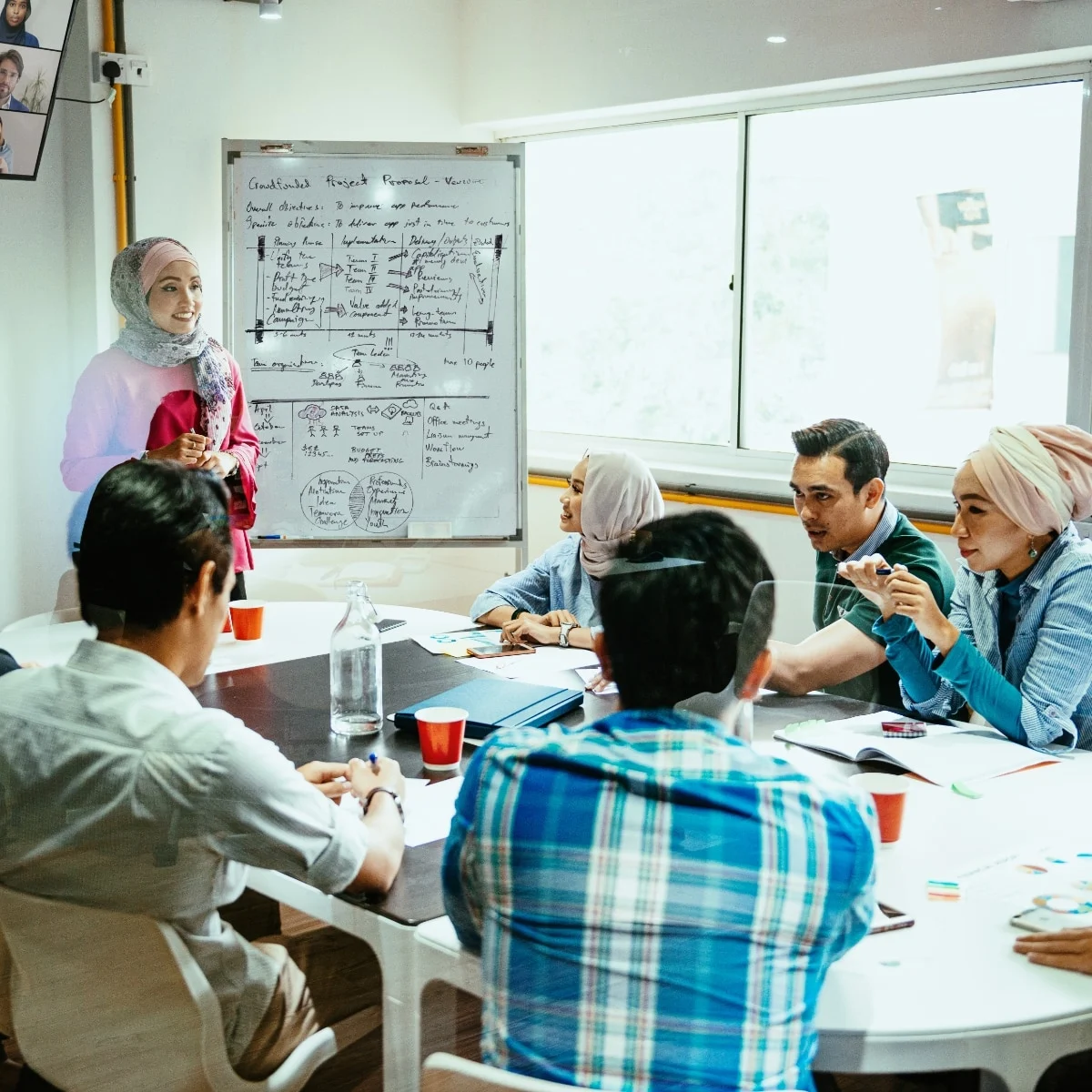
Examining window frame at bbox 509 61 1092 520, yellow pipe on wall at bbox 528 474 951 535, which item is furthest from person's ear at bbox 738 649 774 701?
window frame at bbox 509 61 1092 520

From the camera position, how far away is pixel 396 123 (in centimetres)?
411

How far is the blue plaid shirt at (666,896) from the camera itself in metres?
0.97

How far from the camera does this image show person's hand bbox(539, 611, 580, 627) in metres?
2.42

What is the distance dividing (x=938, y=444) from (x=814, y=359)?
50cm

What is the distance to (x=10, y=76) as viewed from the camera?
7.18 feet

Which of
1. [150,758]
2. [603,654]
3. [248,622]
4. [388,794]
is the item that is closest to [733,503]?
[248,622]

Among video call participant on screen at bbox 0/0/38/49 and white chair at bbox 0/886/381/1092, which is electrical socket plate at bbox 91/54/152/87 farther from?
white chair at bbox 0/886/381/1092

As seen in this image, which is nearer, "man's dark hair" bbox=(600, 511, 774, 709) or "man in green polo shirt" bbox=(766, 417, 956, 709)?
"man's dark hair" bbox=(600, 511, 774, 709)

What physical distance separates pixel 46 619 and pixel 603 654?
25.5 inches

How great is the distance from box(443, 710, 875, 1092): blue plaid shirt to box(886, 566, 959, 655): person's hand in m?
0.96

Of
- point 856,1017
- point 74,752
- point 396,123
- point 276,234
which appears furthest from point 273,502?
point 856,1017

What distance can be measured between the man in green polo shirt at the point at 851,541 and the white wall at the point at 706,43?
1365 mm

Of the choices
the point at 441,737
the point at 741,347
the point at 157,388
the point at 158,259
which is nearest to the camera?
the point at 441,737

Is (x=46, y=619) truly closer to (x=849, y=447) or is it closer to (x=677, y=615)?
(x=677, y=615)
